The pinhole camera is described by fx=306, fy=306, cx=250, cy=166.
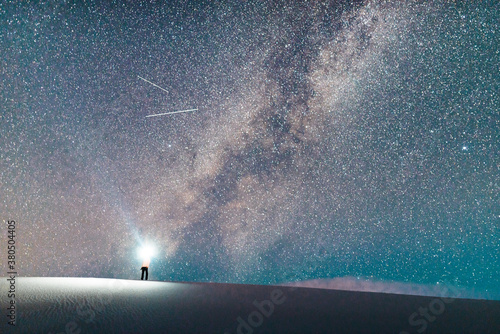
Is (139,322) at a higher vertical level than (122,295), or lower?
lower

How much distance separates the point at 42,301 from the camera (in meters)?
3.46

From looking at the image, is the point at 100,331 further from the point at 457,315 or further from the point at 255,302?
the point at 457,315

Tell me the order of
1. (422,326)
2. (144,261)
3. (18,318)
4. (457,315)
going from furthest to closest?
1. (144,261)
2. (457,315)
3. (422,326)
4. (18,318)

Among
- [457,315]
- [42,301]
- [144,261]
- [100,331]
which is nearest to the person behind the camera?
[100,331]

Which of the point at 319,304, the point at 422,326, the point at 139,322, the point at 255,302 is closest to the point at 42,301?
the point at 139,322

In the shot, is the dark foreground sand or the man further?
the man

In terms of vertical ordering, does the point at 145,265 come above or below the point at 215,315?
above

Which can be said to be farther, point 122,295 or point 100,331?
point 122,295

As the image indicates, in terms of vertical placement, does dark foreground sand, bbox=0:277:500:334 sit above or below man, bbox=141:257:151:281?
below

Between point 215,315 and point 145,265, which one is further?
point 145,265

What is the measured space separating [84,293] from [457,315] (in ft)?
15.8

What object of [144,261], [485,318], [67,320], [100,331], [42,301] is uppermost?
[144,261]

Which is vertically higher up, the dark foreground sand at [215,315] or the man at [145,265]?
the man at [145,265]

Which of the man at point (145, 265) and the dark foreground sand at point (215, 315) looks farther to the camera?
the man at point (145, 265)
